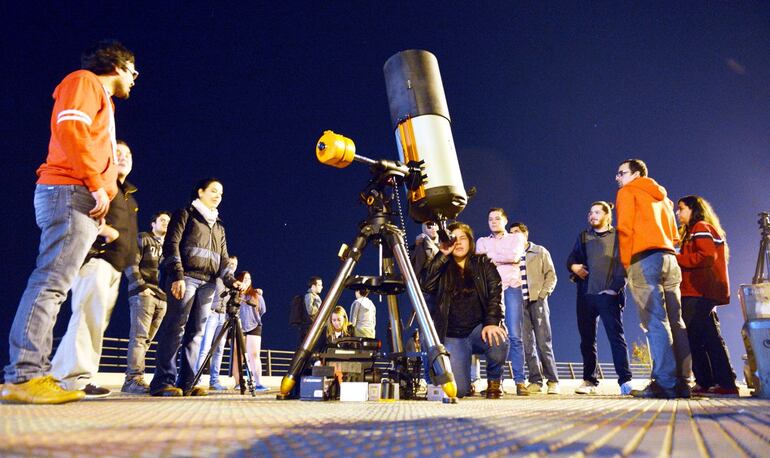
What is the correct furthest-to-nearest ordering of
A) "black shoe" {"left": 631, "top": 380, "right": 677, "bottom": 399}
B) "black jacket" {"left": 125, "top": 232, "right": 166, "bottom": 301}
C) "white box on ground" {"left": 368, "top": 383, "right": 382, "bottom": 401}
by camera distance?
"black jacket" {"left": 125, "top": 232, "right": 166, "bottom": 301} → "black shoe" {"left": 631, "top": 380, "right": 677, "bottom": 399} → "white box on ground" {"left": 368, "top": 383, "right": 382, "bottom": 401}

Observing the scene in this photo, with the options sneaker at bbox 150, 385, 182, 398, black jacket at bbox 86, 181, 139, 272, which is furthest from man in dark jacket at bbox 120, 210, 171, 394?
black jacket at bbox 86, 181, 139, 272

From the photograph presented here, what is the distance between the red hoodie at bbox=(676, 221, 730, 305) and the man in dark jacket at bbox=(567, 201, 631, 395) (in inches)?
23.8

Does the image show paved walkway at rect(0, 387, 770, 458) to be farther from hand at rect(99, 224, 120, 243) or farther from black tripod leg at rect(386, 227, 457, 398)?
hand at rect(99, 224, 120, 243)

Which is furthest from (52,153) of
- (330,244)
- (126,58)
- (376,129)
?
(330,244)

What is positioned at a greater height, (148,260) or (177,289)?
(148,260)

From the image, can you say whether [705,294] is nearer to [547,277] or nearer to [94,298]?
[547,277]

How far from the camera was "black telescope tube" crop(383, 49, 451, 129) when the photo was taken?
11.6ft

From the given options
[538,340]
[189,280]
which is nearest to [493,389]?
[538,340]

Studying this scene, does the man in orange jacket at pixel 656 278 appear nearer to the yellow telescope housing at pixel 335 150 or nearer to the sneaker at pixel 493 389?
the sneaker at pixel 493 389

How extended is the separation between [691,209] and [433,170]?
8.56 feet

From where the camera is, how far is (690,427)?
1.08 m

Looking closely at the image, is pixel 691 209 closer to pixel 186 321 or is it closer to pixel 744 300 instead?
pixel 744 300

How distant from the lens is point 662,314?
327 cm

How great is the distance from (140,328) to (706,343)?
17.1ft
